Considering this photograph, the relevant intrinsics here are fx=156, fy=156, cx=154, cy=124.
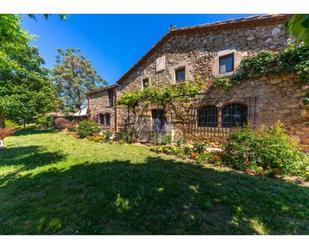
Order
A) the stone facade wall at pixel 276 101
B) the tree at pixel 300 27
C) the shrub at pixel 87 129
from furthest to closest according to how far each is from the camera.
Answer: the shrub at pixel 87 129 < the stone facade wall at pixel 276 101 < the tree at pixel 300 27

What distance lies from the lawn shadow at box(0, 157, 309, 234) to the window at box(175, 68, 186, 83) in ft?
20.8

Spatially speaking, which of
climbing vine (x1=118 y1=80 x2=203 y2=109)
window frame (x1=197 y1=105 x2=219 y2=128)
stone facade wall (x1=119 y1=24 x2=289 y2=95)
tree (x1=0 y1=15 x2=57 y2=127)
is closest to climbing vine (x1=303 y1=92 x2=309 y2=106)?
stone facade wall (x1=119 y1=24 x2=289 y2=95)

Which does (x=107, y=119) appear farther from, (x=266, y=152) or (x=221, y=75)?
(x=266, y=152)

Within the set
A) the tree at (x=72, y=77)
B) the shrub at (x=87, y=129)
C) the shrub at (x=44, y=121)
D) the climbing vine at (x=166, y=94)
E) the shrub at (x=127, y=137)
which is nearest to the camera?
the climbing vine at (x=166, y=94)

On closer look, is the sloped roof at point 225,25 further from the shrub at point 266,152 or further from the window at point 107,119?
the window at point 107,119

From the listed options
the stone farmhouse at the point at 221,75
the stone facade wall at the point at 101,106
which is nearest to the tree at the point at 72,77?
the stone facade wall at the point at 101,106

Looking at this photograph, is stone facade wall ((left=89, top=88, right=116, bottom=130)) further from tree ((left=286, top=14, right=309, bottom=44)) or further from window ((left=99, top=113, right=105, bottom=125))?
tree ((left=286, top=14, right=309, bottom=44))

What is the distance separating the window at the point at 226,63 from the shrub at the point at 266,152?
3616 mm

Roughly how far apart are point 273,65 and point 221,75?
2070 mm

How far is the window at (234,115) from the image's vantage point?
23.3 ft
